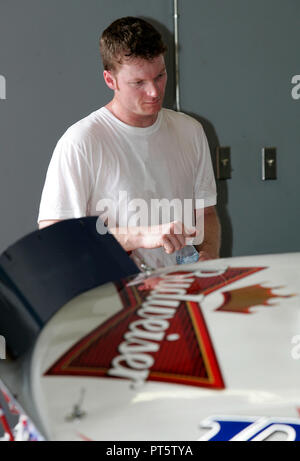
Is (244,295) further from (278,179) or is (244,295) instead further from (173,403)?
(278,179)

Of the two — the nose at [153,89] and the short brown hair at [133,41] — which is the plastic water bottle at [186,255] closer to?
the nose at [153,89]

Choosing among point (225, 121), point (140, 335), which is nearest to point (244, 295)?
point (140, 335)

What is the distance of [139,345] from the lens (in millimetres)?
623

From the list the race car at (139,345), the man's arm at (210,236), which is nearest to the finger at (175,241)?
the race car at (139,345)

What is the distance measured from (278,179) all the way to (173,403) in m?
2.11

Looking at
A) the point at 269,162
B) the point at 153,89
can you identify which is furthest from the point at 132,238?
the point at 269,162

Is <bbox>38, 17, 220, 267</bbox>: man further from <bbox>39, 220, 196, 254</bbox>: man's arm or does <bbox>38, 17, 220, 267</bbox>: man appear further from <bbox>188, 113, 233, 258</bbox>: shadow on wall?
<bbox>188, 113, 233, 258</bbox>: shadow on wall

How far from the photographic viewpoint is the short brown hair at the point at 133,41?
1708mm

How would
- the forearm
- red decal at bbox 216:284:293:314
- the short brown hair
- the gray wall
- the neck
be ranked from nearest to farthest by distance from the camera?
1. red decal at bbox 216:284:293:314
2. the forearm
3. the short brown hair
4. the neck
5. the gray wall

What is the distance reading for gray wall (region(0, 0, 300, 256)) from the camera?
2217mm

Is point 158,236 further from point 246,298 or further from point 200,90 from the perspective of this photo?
point 200,90

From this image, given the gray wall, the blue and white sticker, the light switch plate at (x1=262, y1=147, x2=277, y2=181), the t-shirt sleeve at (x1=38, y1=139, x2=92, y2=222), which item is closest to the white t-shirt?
the t-shirt sleeve at (x1=38, y1=139, x2=92, y2=222)

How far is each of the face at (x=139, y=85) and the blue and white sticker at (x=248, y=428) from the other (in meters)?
1.29

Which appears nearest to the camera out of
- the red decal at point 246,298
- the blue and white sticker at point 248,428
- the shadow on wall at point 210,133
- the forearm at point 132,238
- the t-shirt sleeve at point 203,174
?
the blue and white sticker at point 248,428
